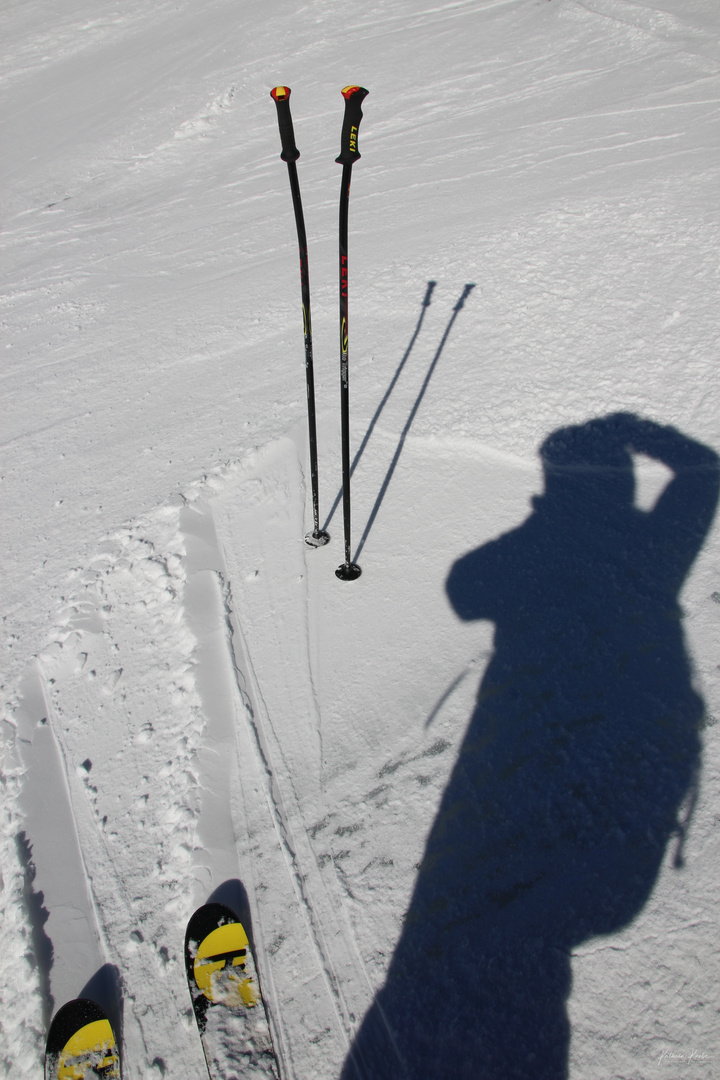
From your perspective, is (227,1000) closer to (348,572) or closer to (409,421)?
(348,572)

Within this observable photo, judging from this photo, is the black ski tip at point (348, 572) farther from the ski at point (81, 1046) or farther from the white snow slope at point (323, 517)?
the ski at point (81, 1046)

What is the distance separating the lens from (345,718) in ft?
8.74

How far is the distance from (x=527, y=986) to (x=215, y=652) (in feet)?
6.08

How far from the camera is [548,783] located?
7.60ft

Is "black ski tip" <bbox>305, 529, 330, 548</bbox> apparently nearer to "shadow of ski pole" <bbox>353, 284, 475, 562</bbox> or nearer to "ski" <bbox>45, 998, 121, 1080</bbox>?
"shadow of ski pole" <bbox>353, 284, 475, 562</bbox>

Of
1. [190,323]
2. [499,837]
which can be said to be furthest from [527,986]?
[190,323]

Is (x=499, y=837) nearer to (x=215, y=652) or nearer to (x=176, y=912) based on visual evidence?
(x=176, y=912)

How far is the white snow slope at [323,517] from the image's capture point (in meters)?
2.11

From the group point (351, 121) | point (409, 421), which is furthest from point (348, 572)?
point (351, 121)

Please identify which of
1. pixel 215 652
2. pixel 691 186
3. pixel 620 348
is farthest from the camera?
pixel 691 186

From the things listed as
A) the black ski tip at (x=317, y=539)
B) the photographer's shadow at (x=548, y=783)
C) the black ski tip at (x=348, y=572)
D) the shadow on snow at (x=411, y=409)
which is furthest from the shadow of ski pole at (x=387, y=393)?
the photographer's shadow at (x=548, y=783)

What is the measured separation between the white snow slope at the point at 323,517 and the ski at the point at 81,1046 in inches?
2.8

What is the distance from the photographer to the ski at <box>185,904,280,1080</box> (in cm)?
193

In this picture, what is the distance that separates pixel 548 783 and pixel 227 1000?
1.35 m
